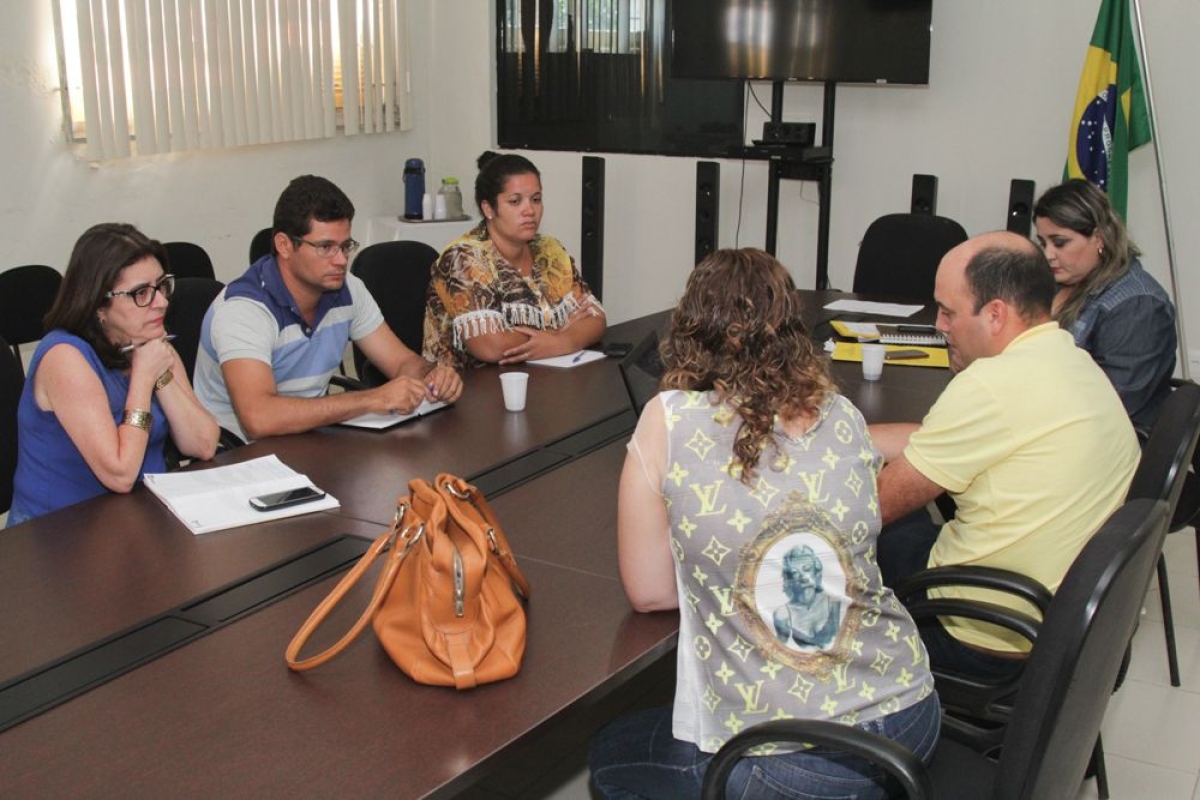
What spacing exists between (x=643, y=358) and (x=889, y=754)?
1.62 meters

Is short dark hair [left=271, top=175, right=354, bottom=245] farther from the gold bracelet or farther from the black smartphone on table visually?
the black smartphone on table

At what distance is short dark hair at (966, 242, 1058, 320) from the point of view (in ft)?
7.69

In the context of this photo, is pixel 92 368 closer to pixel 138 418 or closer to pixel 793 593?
pixel 138 418

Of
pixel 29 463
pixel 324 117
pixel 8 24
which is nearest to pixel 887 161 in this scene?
pixel 324 117

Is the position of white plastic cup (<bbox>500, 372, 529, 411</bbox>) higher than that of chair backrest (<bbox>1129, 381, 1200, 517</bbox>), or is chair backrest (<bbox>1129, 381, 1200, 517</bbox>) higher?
chair backrest (<bbox>1129, 381, 1200, 517</bbox>)

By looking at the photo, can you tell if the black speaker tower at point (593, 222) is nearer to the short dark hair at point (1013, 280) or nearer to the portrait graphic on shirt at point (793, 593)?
the short dark hair at point (1013, 280)

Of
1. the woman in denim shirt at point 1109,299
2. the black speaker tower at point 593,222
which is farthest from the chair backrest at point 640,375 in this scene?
the black speaker tower at point 593,222

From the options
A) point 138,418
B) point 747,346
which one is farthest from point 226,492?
point 747,346

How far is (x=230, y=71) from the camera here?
582 centimetres

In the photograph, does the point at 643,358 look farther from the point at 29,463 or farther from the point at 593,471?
the point at 29,463

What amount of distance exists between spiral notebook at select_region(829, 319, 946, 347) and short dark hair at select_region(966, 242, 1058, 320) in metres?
1.37

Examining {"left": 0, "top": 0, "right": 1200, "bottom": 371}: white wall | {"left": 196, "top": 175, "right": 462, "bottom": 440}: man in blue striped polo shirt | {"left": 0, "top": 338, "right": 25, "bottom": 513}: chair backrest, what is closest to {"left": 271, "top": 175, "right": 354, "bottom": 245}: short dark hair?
{"left": 196, "top": 175, "right": 462, "bottom": 440}: man in blue striped polo shirt

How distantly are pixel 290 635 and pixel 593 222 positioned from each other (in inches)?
192

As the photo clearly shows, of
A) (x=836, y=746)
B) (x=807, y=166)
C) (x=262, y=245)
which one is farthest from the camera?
(x=807, y=166)
